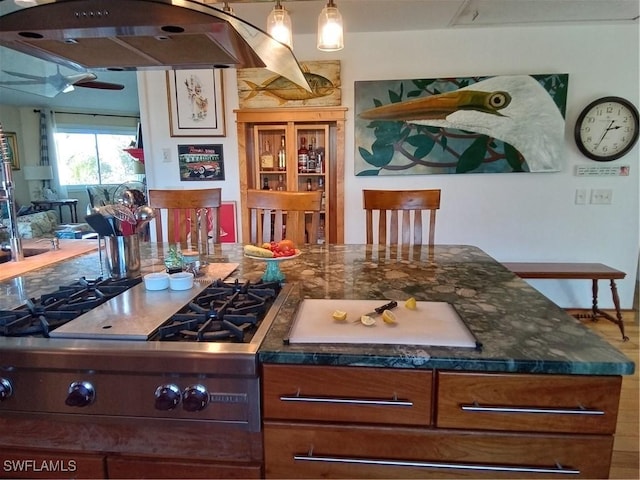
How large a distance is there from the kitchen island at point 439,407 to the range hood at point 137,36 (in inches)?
29.7

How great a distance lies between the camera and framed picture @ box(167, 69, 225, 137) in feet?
10.9

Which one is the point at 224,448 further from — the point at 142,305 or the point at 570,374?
A: the point at 570,374

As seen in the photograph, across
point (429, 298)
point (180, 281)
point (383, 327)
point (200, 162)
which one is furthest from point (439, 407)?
point (200, 162)

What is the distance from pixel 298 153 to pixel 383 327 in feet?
8.44

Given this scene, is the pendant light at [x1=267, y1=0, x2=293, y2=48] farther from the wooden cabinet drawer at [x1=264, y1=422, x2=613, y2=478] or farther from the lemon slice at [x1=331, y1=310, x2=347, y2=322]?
the wooden cabinet drawer at [x1=264, y1=422, x2=613, y2=478]

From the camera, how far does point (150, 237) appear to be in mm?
3682

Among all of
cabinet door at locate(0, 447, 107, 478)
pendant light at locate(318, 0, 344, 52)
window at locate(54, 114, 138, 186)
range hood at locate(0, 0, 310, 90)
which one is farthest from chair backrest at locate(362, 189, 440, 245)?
window at locate(54, 114, 138, 186)

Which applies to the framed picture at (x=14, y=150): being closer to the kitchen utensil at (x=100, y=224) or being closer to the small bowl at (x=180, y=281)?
the kitchen utensil at (x=100, y=224)

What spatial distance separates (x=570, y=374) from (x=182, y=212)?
192 cm

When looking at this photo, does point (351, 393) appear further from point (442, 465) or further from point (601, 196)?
point (601, 196)

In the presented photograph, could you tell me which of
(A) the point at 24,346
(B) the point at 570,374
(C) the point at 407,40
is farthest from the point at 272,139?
(B) the point at 570,374

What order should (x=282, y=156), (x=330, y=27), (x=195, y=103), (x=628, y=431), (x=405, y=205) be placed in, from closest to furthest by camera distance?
(x=330, y=27), (x=628, y=431), (x=405, y=205), (x=195, y=103), (x=282, y=156)

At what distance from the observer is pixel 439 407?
91cm

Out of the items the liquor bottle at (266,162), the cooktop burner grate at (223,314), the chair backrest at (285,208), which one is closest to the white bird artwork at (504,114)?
the liquor bottle at (266,162)
